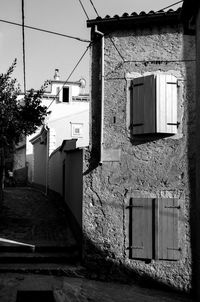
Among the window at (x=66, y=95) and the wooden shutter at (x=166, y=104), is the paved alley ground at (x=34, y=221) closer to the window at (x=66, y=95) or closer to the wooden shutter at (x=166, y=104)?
the wooden shutter at (x=166, y=104)

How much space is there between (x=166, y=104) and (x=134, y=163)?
1603 millimetres

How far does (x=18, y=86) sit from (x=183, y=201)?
17.9 feet

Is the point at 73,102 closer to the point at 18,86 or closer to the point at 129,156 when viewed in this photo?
the point at 18,86

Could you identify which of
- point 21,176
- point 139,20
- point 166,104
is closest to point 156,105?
point 166,104

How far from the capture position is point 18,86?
1069 centimetres

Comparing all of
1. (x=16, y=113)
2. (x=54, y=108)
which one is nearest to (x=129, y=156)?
(x=16, y=113)

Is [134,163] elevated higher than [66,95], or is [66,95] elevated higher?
[66,95]

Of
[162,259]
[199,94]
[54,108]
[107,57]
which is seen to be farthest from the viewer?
[54,108]

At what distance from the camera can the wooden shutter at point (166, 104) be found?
8976 millimetres

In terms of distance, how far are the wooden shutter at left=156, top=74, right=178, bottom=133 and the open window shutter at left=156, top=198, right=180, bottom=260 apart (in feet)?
5.63

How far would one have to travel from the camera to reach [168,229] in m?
8.89

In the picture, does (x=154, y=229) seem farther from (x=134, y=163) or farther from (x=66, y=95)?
(x=66, y=95)

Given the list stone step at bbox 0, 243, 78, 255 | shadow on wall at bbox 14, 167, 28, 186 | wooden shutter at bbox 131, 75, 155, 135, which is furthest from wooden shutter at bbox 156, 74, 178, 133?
shadow on wall at bbox 14, 167, 28, 186

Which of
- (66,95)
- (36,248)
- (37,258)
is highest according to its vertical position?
(66,95)
